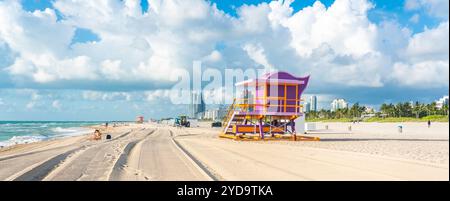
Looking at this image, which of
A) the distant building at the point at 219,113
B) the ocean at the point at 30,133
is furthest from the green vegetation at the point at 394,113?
the ocean at the point at 30,133

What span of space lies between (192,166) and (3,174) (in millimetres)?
4632

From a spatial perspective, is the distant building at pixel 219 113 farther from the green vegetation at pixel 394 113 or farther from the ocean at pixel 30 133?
the green vegetation at pixel 394 113

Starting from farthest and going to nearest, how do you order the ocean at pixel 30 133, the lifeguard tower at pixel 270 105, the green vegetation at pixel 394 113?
the green vegetation at pixel 394 113, the ocean at pixel 30 133, the lifeguard tower at pixel 270 105

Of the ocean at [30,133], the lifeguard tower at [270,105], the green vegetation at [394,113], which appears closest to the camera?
the lifeguard tower at [270,105]

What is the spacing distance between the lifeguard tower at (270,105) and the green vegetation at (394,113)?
7409 centimetres

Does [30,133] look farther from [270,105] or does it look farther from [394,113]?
[394,113]

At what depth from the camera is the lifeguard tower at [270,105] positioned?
965 inches

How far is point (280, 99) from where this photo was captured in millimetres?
24703

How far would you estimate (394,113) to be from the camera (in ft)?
406

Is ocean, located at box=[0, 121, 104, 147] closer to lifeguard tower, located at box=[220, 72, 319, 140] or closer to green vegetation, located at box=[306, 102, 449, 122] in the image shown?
lifeguard tower, located at box=[220, 72, 319, 140]

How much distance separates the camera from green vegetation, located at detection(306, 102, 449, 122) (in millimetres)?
100162
